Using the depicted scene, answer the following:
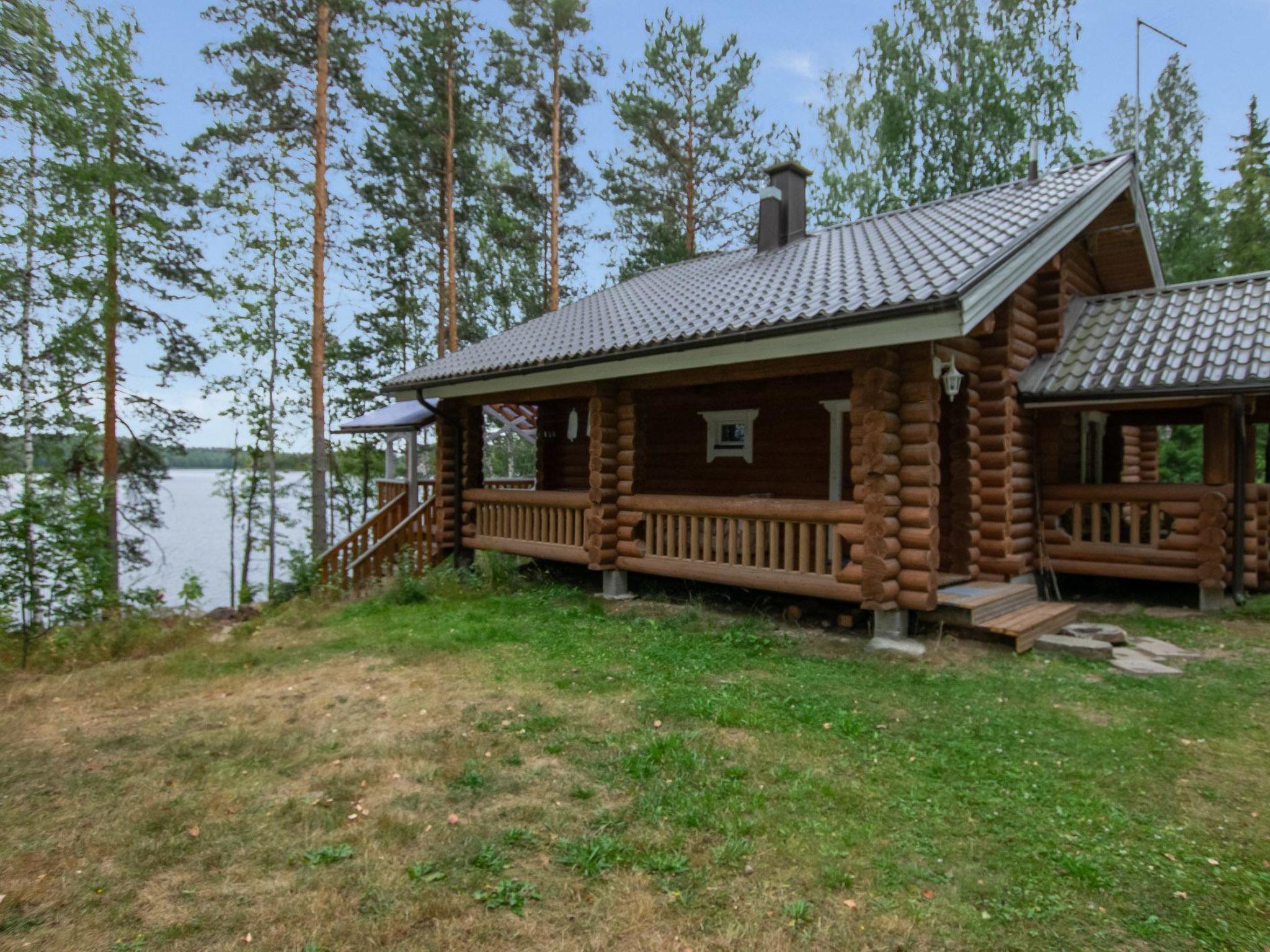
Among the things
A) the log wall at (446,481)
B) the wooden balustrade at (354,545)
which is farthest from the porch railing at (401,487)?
→ the log wall at (446,481)

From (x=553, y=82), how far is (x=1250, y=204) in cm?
1742

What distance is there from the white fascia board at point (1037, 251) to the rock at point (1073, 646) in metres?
2.73

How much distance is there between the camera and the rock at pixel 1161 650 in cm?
582

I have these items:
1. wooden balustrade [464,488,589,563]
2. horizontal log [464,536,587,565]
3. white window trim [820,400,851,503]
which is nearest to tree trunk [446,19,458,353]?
wooden balustrade [464,488,589,563]

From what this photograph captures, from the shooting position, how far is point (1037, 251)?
6.90 m

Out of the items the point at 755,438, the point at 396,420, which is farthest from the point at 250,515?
the point at 755,438

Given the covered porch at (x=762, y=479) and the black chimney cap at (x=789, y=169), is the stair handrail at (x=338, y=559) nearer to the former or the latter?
the covered porch at (x=762, y=479)

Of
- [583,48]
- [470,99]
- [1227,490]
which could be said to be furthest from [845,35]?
[1227,490]

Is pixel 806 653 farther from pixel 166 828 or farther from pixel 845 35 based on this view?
pixel 845 35

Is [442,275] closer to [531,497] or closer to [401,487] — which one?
[401,487]

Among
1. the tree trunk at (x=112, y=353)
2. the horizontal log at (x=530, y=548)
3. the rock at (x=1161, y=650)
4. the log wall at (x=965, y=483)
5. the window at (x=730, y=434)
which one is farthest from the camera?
the tree trunk at (x=112, y=353)

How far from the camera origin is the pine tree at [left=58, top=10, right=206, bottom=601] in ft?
36.7

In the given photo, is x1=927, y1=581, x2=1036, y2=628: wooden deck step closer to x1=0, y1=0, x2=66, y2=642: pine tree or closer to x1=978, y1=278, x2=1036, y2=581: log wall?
x1=978, y1=278, x2=1036, y2=581: log wall

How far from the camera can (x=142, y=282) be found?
533 inches
